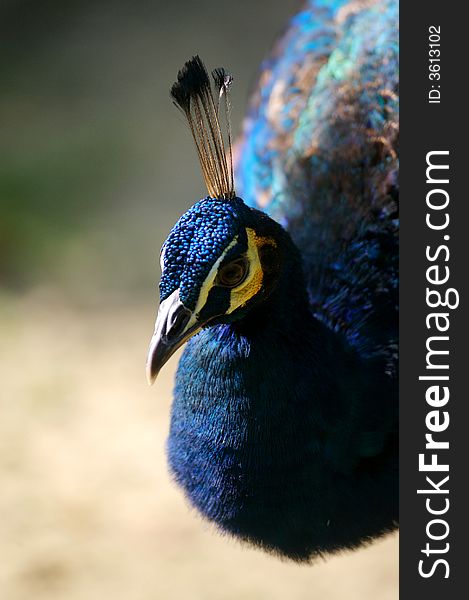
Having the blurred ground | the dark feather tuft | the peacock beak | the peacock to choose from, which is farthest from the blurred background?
the dark feather tuft

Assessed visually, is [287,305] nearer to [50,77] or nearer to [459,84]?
[459,84]

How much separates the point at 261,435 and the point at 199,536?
108 cm

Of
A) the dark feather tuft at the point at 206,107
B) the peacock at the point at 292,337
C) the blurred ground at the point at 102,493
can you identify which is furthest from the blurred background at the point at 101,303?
the dark feather tuft at the point at 206,107

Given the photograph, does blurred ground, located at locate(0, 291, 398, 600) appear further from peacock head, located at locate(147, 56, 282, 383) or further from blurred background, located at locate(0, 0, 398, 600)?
peacock head, located at locate(147, 56, 282, 383)

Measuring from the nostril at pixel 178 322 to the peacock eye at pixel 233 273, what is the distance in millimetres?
79

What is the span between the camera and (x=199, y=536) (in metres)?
2.91

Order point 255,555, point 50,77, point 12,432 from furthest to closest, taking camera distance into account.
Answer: point 50,77 < point 12,432 < point 255,555

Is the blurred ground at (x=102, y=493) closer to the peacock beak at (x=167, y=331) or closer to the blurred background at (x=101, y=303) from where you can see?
the blurred background at (x=101, y=303)

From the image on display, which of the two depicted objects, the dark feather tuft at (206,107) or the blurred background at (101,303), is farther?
the blurred background at (101,303)

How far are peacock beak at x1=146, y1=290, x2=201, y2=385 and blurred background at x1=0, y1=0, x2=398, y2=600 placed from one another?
537 millimetres

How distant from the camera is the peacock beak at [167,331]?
5.58 ft

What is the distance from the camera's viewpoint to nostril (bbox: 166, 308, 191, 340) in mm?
1703

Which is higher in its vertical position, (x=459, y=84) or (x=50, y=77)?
(x=50, y=77)

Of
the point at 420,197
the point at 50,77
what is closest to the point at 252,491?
the point at 420,197
